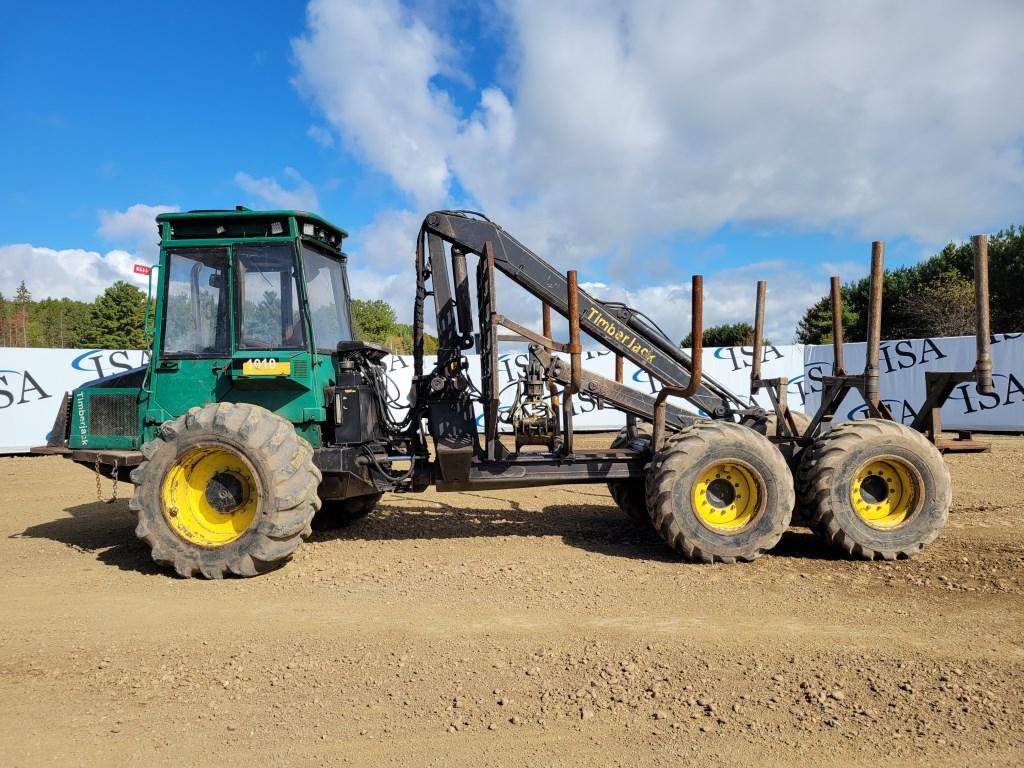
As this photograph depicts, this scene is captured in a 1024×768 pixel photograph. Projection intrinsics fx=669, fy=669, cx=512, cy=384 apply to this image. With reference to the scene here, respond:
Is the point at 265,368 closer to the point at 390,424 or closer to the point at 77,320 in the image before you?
the point at 390,424

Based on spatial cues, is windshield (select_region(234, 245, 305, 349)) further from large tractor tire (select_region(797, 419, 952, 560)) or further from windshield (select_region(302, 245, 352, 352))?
large tractor tire (select_region(797, 419, 952, 560))

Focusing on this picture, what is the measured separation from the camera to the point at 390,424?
6.96m

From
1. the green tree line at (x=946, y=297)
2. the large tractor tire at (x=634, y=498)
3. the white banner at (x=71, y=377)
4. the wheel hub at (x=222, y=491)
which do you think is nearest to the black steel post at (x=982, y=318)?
the large tractor tire at (x=634, y=498)

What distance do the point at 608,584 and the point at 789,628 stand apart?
1.40 metres

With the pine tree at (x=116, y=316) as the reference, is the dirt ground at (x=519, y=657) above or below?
below

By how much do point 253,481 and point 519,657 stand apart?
296 centimetres

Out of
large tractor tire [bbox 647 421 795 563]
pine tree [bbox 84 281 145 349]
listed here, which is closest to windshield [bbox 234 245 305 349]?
large tractor tire [bbox 647 421 795 563]

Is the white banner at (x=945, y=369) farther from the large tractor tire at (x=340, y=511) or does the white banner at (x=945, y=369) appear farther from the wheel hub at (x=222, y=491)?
the wheel hub at (x=222, y=491)

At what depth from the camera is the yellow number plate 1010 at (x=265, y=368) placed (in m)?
5.89

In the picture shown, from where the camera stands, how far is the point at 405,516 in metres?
7.96

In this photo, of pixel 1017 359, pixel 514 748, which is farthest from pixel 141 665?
pixel 1017 359

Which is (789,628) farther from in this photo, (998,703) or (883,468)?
(883,468)

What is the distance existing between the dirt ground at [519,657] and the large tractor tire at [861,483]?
0.74 feet

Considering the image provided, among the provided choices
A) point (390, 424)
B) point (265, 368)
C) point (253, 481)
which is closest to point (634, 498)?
point (390, 424)
